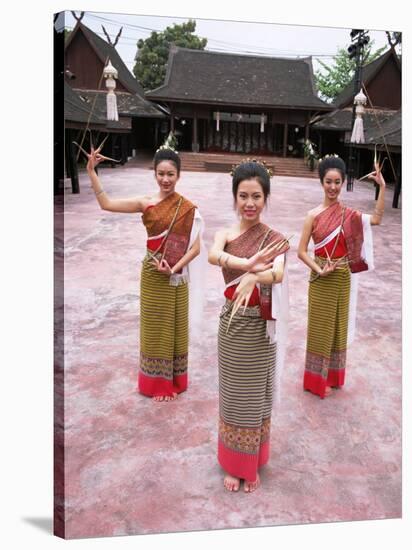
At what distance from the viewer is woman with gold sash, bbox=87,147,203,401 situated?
339 cm

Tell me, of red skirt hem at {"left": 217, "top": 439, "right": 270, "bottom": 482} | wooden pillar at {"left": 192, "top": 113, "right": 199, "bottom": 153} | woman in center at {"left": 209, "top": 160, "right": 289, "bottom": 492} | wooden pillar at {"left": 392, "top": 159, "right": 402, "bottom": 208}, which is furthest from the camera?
wooden pillar at {"left": 192, "top": 113, "right": 199, "bottom": 153}

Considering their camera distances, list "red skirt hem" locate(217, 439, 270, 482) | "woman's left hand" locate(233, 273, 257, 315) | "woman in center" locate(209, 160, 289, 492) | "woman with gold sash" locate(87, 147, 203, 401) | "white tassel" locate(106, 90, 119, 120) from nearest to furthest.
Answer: "woman's left hand" locate(233, 273, 257, 315) < "woman in center" locate(209, 160, 289, 492) < "red skirt hem" locate(217, 439, 270, 482) < "woman with gold sash" locate(87, 147, 203, 401) < "white tassel" locate(106, 90, 119, 120)

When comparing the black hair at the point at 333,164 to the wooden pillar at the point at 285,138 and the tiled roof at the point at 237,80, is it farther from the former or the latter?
the tiled roof at the point at 237,80

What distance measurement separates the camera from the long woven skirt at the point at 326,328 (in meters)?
3.78

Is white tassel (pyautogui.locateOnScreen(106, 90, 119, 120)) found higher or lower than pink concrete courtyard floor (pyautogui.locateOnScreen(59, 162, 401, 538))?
higher

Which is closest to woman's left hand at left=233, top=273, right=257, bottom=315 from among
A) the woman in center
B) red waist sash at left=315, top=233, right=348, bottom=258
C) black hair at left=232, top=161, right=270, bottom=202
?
the woman in center

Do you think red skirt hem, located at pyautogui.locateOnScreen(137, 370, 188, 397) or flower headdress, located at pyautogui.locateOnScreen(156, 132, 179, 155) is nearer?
flower headdress, located at pyautogui.locateOnScreen(156, 132, 179, 155)

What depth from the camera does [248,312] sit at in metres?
2.85

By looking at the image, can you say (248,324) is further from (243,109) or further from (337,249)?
(243,109)

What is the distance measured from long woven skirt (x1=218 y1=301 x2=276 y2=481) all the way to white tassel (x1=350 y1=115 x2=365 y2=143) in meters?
1.69

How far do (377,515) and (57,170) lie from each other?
2907mm

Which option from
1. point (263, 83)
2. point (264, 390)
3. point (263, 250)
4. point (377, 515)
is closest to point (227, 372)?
point (264, 390)

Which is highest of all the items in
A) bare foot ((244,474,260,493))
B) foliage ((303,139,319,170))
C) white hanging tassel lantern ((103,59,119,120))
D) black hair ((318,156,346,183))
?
white hanging tassel lantern ((103,59,119,120))

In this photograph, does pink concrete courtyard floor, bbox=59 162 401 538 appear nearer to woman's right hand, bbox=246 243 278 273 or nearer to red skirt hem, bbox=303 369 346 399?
red skirt hem, bbox=303 369 346 399
